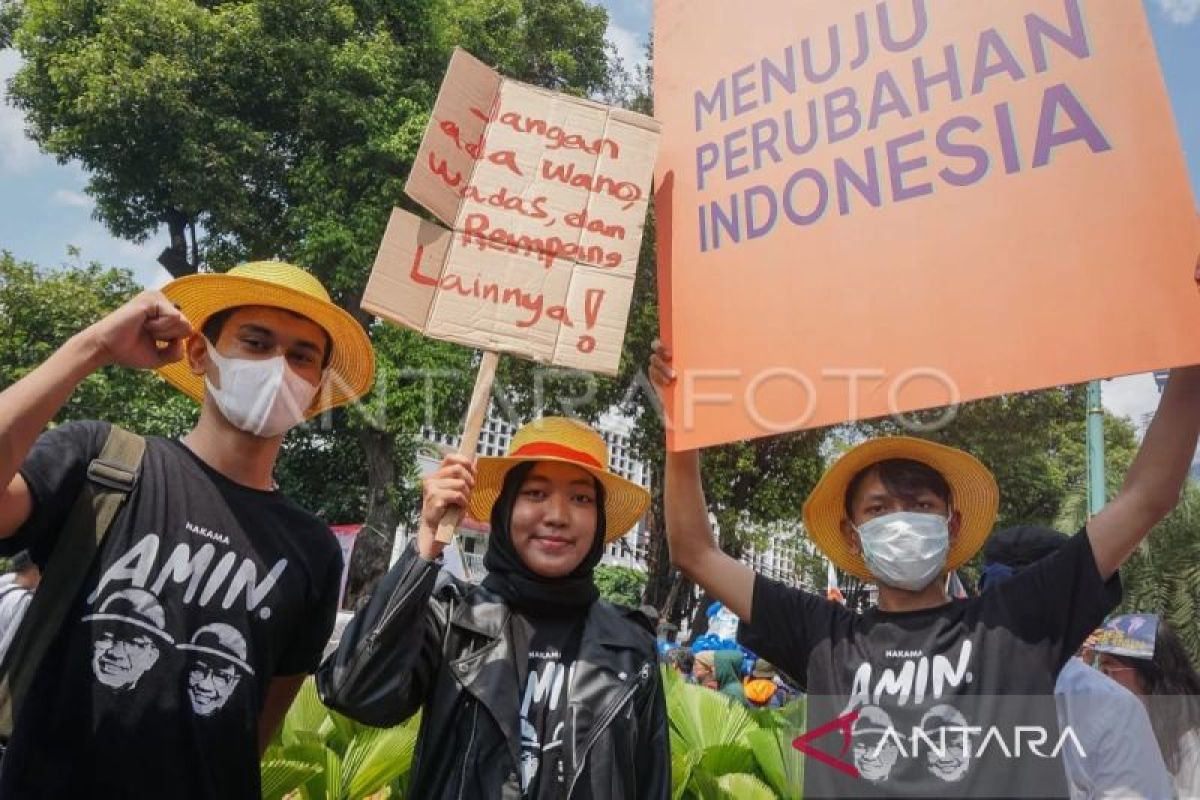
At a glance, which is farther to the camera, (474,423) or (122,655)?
(474,423)

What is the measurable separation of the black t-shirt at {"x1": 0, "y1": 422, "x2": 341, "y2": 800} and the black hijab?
0.45 m

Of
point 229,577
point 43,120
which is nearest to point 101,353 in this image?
point 229,577

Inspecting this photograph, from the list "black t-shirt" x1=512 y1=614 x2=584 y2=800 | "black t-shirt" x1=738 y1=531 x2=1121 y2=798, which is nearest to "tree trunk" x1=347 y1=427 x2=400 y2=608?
"black t-shirt" x1=512 y1=614 x2=584 y2=800

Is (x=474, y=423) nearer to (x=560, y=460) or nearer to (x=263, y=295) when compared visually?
(x=560, y=460)

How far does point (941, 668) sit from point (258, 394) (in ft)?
5.11

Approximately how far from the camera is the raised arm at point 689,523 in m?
2.19

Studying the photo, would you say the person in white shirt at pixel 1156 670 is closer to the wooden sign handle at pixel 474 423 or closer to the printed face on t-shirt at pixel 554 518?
the printed face on t-shirt at pixel 554 518

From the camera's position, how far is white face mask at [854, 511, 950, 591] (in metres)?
1.97

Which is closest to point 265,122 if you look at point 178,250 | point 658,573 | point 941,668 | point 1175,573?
point 178,250

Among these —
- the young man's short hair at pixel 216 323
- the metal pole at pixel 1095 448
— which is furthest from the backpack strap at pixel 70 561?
the metal pole at pixel 1095 448

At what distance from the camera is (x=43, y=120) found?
522 inches

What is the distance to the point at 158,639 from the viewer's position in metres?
1.74

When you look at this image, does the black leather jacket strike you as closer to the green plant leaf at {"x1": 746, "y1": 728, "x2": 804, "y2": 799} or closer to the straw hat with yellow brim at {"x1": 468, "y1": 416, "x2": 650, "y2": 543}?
the straw hat with yellow brim at {"x1": 468, "y1": 416, "x2": 650, "y2": 543}

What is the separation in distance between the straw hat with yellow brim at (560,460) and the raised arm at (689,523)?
4.8 inches
